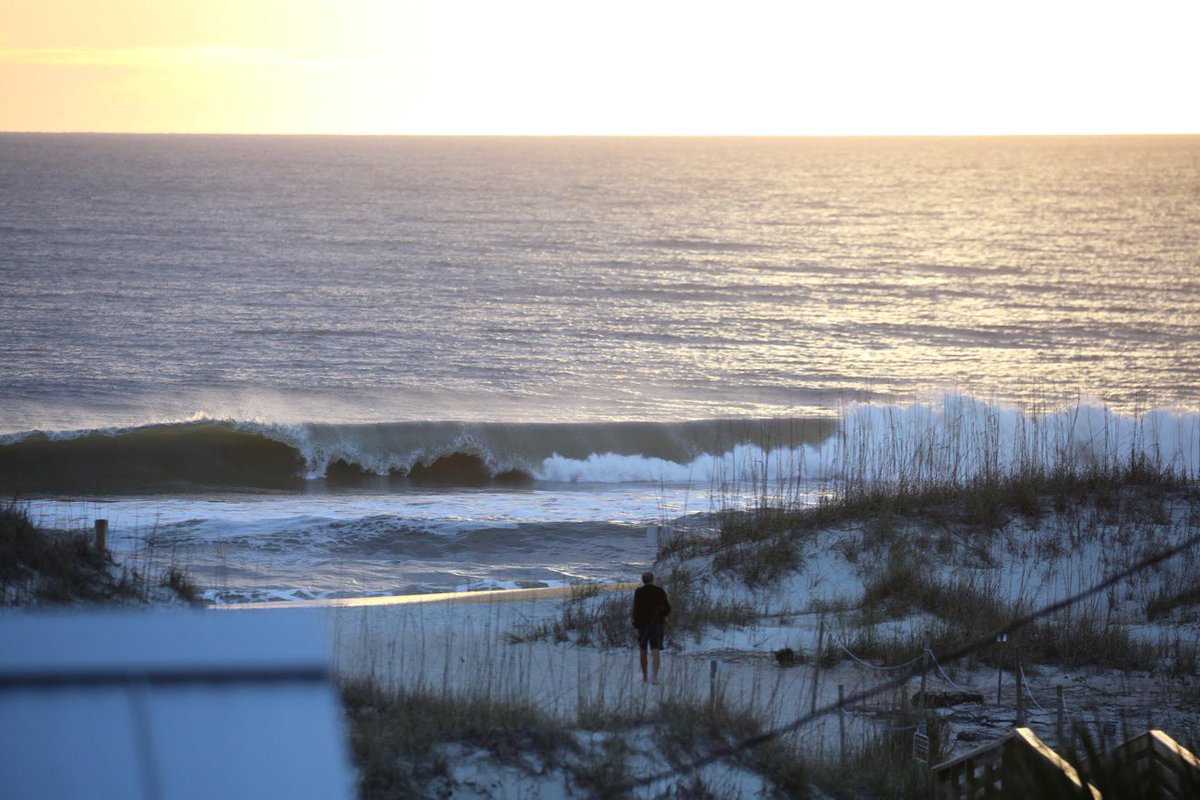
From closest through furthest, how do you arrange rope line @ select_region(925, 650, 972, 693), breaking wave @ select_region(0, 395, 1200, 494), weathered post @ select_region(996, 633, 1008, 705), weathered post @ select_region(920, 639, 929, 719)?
weathered post @ select_region(920, 639, 929, 719), weathered post @ select_region(996, 633, 1008, 705), rope line @ select_region(925, 650, 972, 693), breaking wave @ select_region(0, 395, 1200, 494)

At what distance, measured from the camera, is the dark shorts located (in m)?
10.4

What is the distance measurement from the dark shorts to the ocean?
6280mm

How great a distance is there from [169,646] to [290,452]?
2499cm

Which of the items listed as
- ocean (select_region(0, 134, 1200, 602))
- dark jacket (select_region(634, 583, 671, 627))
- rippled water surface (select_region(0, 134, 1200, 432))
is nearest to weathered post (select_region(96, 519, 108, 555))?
ocean (select_region(0, 134, 1200, 602))

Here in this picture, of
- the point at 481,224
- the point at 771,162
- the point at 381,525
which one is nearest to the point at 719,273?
the point at 481,224

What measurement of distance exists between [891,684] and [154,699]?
27.7ft

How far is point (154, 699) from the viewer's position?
294 cm

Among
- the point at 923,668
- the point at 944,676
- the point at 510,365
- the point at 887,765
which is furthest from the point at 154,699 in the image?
the point at 510,365

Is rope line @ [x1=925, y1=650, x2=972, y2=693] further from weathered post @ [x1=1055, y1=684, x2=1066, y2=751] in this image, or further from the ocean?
the ocean

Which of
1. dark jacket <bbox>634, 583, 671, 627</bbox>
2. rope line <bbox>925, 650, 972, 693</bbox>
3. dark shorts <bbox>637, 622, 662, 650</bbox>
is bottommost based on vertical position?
rope line <bbox>925, 650, 972, 693</bbox>

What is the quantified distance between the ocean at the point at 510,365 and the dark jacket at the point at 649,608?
6.09 meters

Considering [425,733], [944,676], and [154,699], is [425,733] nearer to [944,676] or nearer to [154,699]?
[154,699]

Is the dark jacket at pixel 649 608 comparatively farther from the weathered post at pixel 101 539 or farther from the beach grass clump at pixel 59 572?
the weathered post at pixel 101 539

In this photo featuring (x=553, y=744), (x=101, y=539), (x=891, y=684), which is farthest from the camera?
(x=101, y=539)
